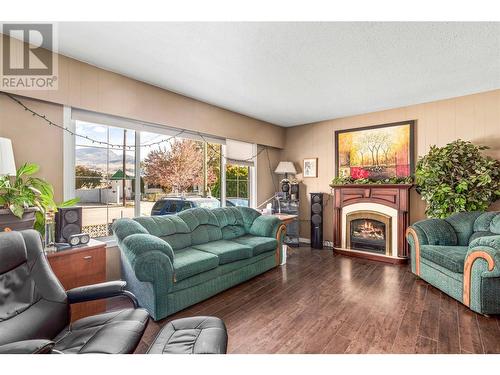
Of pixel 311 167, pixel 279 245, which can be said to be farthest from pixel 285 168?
pixel 279 245

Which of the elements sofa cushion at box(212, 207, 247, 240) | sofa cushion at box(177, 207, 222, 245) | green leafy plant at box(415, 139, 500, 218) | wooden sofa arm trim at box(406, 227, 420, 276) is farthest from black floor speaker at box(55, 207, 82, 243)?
green leafy plant at box(415, 139, 500, 218)

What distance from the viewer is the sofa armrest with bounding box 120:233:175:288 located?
2.26 m

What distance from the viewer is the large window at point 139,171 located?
2977 millimetres

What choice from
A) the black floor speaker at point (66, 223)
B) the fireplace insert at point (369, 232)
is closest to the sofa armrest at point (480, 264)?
the fireplace insert at point (369, 232)

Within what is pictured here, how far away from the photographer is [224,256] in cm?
299

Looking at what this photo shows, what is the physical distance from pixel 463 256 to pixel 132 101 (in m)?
4.40

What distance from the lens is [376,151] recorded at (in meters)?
4.69

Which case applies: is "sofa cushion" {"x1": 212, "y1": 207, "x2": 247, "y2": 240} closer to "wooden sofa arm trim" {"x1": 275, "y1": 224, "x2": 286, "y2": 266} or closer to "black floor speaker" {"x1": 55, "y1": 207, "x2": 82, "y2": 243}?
"wooden sofa arm trim" {"x1": 275, "y1": 224, "x2": 286, "y2": 266}

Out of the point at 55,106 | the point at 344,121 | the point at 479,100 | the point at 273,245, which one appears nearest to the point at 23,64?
the point at 55,106

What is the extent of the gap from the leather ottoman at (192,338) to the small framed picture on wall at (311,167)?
173 inches

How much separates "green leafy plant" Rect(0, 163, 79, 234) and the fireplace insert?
4.43 metres

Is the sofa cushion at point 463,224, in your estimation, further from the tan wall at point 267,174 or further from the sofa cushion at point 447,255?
the tan wall at point 267,174

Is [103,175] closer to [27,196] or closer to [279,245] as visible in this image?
[27,196]
